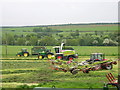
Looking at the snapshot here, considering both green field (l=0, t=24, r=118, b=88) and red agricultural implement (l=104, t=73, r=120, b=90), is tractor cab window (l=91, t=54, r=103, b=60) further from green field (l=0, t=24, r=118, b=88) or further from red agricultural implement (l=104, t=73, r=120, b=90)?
red agricultural implement (l=104, t=73, r=120, b=90)

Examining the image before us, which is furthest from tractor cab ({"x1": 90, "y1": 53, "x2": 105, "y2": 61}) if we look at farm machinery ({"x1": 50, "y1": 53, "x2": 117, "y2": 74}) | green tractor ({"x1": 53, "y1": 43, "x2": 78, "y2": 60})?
green tractor ({"x1": 53, "y1": 43, "x2": 78, "y2": 60})

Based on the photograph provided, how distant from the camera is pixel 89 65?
18.4 ft

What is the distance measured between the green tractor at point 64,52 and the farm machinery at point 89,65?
0.16 metres

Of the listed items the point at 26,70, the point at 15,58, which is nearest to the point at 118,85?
the point at 26,70

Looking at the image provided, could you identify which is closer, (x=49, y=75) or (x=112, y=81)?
(x=112, y=81)

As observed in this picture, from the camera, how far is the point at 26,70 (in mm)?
5766

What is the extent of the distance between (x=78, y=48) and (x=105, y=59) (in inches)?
25.3

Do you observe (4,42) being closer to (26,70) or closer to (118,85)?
(26,70)

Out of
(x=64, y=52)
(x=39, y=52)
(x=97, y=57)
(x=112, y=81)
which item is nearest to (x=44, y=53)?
(x=39, y=52)

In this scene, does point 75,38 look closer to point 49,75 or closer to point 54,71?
point 54,71

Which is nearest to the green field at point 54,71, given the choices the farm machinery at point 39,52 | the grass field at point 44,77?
the grass field at point 44,77

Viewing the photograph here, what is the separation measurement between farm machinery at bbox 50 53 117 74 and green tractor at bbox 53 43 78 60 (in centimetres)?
16

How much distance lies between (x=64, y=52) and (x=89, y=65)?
662 millimetres

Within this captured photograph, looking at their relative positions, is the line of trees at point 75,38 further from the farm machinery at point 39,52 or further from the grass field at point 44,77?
the grass field at point 44,77
